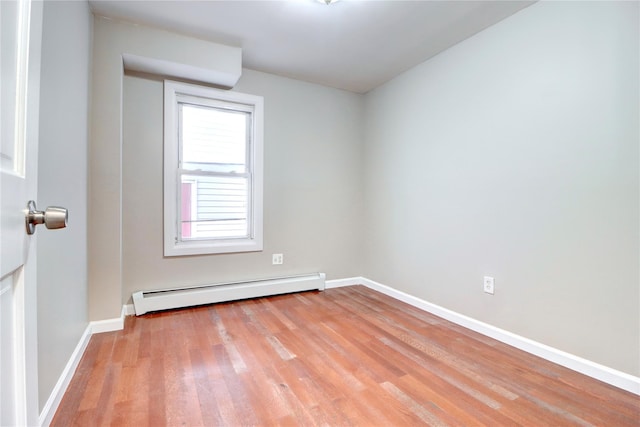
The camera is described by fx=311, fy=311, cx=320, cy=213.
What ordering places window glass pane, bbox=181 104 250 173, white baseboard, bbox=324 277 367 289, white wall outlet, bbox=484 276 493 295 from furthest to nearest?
white baseboard, bbox=324 277 367 289 → window glass pane, bbox=181 104 250 173 → white wall outlet, bbox=484 276 493 295

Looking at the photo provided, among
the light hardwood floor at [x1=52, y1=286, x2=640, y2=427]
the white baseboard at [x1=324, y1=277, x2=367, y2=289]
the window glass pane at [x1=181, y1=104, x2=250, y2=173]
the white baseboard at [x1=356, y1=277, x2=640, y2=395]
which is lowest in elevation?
the light hardwood floor at [x1=52, y1=286, x2=640, y2=427]

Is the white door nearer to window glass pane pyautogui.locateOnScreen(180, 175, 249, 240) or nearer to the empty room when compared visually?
the empty room

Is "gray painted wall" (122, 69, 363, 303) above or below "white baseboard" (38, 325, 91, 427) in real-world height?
above

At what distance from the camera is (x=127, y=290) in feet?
9.00

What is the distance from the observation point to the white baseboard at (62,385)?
4.43 ft

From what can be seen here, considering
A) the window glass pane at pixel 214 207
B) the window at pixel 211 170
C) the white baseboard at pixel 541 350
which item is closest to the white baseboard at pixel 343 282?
the white baseboard at pixel 541 350

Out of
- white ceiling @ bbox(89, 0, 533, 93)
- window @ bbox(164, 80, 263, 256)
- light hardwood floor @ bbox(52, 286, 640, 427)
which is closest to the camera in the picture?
light hardwood floor @ bbox(52, 286, 640, 427)

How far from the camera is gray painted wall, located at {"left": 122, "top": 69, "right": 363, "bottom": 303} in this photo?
9.09ft

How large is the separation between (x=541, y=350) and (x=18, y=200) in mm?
2668

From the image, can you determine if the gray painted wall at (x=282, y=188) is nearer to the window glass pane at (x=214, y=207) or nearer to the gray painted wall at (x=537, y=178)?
the window glass pane at (x=214, y=207)

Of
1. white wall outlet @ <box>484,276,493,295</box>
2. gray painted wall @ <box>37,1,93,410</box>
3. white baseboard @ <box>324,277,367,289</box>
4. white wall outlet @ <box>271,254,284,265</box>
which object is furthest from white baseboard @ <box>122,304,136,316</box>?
white wall outlet @ <box>484,276,493,295</box>

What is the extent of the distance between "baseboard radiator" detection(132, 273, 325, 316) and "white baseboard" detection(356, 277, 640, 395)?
3.52 feet

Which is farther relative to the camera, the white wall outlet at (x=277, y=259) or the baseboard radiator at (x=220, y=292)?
the white wall outlet at (x=277, y=259)

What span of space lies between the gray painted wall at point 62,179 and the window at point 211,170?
2.47ft
